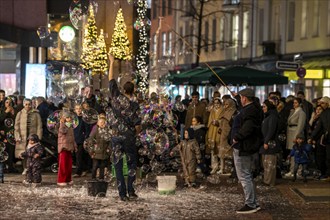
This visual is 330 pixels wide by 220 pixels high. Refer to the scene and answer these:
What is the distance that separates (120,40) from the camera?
3241 cm

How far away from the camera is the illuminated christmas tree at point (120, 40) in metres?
32.0

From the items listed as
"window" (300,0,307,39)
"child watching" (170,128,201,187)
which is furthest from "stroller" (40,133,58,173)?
"window" (300,0,307,39)

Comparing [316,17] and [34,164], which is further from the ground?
[316,17]

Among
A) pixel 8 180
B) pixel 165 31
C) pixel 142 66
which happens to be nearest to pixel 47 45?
pixel 142 66

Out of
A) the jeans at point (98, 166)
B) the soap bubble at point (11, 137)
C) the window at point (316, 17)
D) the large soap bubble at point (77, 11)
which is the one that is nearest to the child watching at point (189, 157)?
the jeans at point (98, 166)

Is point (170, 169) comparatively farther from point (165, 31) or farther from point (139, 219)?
point (165, 31)

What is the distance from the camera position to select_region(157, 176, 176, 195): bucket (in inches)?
635

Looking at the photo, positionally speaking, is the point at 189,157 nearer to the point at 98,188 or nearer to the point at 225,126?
the point at 225,126

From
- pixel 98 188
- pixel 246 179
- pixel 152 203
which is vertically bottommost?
pixel 152 203

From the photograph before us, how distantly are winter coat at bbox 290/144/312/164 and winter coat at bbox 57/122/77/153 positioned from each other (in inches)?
201

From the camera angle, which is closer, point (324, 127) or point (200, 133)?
point (324, 127)

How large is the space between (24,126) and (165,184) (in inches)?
208

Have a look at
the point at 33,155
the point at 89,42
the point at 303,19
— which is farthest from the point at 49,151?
the point at 303,19

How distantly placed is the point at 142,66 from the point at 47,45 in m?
7.45
